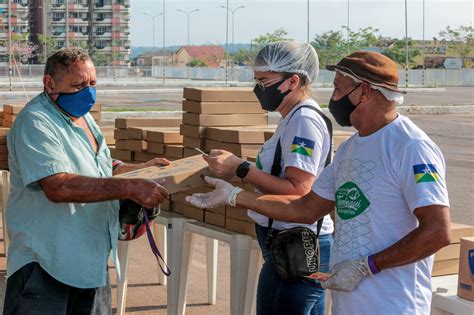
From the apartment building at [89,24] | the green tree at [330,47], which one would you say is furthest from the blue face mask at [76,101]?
the apartment building at [89,24]

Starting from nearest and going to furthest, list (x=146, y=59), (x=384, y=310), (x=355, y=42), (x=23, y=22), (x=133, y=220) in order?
(x=384, y=310), (x=133, y=220), (x=355, y=42), (x=23, y=22), (x=146, y=59)

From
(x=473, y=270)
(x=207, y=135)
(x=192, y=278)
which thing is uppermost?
(x=207, y=135)

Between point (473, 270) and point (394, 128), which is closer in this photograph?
point (394, 128)

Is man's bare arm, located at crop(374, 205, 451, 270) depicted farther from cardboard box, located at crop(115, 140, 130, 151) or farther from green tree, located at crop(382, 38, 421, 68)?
green tree, located at crop(382, 38, 421, 68)

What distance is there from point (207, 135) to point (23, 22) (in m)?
107

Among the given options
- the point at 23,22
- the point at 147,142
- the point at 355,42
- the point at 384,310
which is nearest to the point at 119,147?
the point at 147,142

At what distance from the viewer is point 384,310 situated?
2.88m

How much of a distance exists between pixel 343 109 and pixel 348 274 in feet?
1.87

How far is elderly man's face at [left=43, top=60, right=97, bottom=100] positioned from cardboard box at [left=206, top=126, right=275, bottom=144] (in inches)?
69.8

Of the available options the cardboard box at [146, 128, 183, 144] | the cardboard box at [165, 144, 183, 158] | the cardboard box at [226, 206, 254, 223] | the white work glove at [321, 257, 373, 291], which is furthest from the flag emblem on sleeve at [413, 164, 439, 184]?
the cardboard box at [146, 128, 183, 144]

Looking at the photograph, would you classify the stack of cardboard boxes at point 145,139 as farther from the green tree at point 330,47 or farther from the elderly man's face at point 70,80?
the green tree at point 330,47

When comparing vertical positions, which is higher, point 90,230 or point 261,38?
point 261,38

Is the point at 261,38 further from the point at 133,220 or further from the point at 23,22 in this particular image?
the point at 133,220

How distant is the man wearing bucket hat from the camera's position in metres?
2.76
